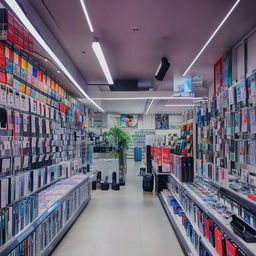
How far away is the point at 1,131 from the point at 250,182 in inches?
108

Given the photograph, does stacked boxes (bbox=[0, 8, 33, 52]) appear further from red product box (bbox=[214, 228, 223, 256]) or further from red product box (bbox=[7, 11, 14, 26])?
red product box (bbox=[214, 228, 223, 256])

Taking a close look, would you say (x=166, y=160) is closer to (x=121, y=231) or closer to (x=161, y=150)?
(x=161, y=150)

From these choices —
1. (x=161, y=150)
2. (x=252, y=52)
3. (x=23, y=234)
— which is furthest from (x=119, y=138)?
(x=23, y=234)

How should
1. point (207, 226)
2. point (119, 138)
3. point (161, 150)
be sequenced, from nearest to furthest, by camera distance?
1. point (207, 226)
2. point (161, 150)
3. point (119, 138)

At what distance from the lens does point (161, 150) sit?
601 centimetres

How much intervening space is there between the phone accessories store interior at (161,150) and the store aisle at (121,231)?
25mm

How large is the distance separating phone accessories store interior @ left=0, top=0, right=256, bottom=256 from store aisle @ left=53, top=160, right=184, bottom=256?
0.08ft

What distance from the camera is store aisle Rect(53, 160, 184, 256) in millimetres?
3541

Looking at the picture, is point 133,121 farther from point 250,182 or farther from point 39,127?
point 250,182

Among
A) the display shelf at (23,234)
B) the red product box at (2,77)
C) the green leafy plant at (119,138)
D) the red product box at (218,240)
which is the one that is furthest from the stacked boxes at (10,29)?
the green leafy plant at (119,138)

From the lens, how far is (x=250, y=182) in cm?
241

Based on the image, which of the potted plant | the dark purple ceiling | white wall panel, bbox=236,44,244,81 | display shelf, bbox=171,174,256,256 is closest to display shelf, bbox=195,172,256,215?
display shelf, bbox=171,174,256,256

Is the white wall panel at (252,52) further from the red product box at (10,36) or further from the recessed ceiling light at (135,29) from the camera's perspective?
the red product box at (10,36)

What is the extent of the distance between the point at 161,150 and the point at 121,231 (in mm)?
2398
